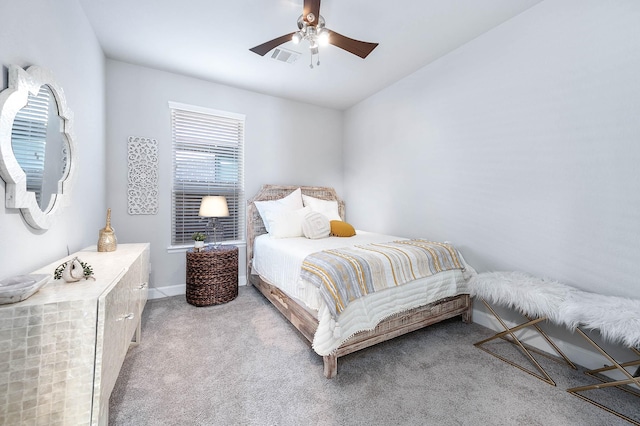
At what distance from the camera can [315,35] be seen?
1981 millimetres

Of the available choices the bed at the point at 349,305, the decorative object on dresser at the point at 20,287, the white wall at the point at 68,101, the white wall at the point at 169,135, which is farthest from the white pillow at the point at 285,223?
the decorative object on dresser at the point at 20,287

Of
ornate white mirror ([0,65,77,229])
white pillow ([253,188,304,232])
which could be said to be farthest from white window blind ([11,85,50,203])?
white pillow ([253,188,304,232])

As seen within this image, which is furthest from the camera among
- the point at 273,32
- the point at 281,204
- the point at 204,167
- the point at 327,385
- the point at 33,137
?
the point at 281,204

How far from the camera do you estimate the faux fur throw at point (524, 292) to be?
1.71 metres

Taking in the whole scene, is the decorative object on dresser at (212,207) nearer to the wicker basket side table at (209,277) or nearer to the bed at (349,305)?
the wicker basket side table at (209,277)

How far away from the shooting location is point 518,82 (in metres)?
2.26

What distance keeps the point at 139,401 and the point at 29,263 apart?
3.20 feet

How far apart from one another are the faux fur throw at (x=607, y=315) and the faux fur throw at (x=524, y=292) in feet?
0.22

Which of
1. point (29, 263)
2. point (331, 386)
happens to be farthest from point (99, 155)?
point (331, 386)

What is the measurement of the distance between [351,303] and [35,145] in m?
2.06

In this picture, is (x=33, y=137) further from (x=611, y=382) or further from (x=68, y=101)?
(x=611, y=382)

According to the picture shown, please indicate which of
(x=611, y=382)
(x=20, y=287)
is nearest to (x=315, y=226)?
(x=20, y=287)

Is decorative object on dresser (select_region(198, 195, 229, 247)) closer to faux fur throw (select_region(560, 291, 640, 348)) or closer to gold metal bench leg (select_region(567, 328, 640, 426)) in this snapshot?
faux fur throw (select_region(560, 291, 640, 348))

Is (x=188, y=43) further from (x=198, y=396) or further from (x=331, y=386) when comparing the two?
(x=331, y=386)
